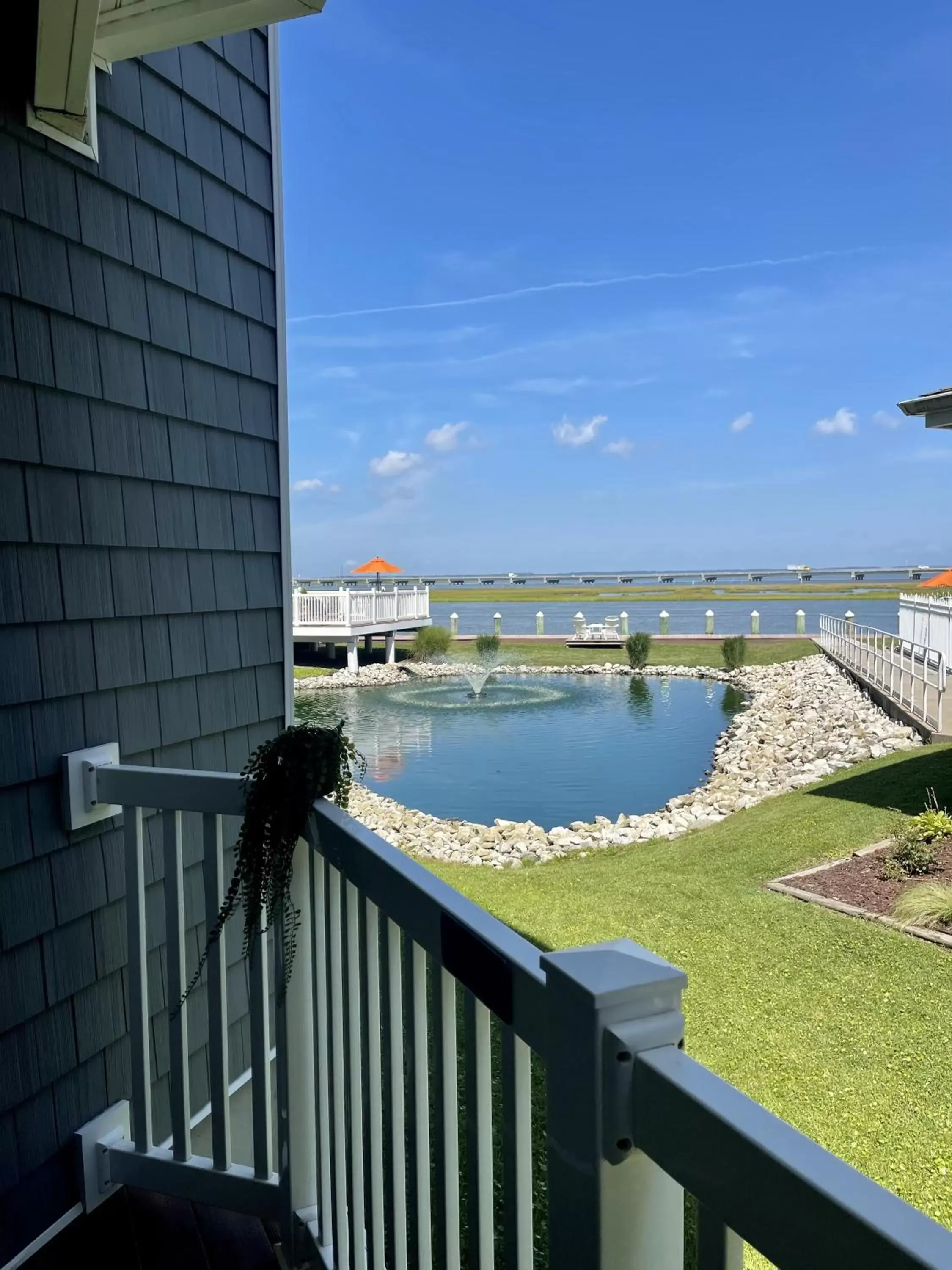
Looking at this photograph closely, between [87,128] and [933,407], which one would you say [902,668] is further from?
[87,128]

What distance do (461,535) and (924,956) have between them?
5693 cm

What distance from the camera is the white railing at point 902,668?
9789 millimetres

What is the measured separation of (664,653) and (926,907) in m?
18.6

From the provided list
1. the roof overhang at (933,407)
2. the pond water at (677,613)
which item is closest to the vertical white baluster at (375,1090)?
the roof overhang at (933,407)

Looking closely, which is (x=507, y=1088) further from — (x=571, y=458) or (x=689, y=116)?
(x=571, y=458)

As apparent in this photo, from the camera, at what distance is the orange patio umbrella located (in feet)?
75.8

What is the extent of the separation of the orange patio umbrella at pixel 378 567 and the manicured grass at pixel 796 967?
652 inches

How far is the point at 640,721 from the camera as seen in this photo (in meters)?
14.4

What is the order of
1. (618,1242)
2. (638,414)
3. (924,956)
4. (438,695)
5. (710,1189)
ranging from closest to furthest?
1. (710,1189)
2. (618,1242)
3. (924,956)
4. (438,695)
5. (638,414)

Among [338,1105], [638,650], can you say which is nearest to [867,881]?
[338,1105]

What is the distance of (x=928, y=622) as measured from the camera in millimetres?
12375

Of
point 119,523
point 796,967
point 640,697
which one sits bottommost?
point 640,697

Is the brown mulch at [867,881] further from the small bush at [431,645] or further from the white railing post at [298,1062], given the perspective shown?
the small bush at [431,645]

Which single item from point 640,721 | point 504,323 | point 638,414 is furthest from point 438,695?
point 638,414
